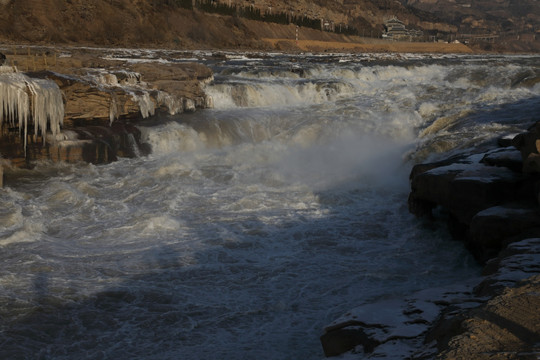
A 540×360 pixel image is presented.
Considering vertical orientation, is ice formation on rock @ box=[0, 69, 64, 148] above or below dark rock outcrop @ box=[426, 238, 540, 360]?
above

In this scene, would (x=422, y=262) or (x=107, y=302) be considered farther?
(x=422, y=262)

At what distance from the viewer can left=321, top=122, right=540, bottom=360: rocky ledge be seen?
13.1ft

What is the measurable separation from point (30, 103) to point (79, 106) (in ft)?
4.84

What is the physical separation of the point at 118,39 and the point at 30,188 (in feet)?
119

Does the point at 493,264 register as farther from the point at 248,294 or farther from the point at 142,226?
the point at 142,226

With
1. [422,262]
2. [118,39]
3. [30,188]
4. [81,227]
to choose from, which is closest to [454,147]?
[422,262]

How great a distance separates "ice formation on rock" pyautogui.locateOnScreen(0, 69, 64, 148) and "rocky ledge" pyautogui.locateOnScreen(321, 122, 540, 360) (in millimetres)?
8025

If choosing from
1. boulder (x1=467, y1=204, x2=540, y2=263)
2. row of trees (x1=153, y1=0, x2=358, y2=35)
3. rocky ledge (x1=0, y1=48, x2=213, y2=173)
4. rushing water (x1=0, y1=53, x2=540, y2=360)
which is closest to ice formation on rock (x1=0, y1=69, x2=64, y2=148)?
rocky ledge (x1=0, y1=48, x2=213, y2=173)

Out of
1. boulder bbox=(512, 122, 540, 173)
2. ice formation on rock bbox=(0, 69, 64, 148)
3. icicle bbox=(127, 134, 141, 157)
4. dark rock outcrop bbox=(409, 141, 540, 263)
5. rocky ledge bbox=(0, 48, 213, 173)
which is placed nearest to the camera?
dark rock outcrop bbox=(409, 141, 540, 263)

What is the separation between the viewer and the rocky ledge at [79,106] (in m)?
12.4

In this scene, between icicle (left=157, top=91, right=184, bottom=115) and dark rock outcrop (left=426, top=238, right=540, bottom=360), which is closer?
dark rock outcrop (left=426, top=238, right=540, bottom=360)

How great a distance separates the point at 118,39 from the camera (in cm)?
4547

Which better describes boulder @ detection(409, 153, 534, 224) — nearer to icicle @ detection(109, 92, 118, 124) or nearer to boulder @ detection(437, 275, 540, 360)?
boulder @ detection(437, 275, 540, 360)

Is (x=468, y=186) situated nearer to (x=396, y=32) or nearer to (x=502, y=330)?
(x=502, y=330)
